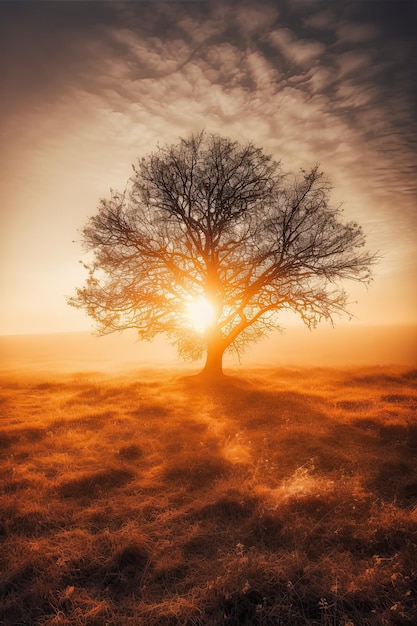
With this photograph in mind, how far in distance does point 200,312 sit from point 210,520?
13.2m

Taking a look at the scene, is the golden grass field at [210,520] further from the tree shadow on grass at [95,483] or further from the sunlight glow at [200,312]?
the sunlight glow at [200,312]

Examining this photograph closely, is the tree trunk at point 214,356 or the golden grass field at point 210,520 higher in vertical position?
the tree trunk at point 214,356

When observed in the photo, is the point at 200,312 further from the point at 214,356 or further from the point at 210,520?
the point at 210,520

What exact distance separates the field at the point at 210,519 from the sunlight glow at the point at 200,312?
7948mm

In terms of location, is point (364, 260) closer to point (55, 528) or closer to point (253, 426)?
point (253, 426)

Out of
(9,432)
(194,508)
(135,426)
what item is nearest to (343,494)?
(194,508)

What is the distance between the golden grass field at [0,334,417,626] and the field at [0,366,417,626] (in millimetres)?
22

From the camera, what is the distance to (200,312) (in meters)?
17.9

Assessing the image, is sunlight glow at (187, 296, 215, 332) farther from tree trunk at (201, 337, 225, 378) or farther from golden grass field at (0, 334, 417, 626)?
golden grass field at (0, 334, 417, 626)

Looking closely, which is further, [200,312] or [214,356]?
[214,356]

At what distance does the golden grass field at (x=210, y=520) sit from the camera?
11.7 feet

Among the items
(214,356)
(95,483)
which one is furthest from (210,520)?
(214,356)

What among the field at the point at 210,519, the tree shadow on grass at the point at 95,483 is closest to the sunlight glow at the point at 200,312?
the field at the point at 210,519

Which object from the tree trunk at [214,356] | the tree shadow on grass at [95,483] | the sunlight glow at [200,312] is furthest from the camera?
the tree trunk at [214,356]
